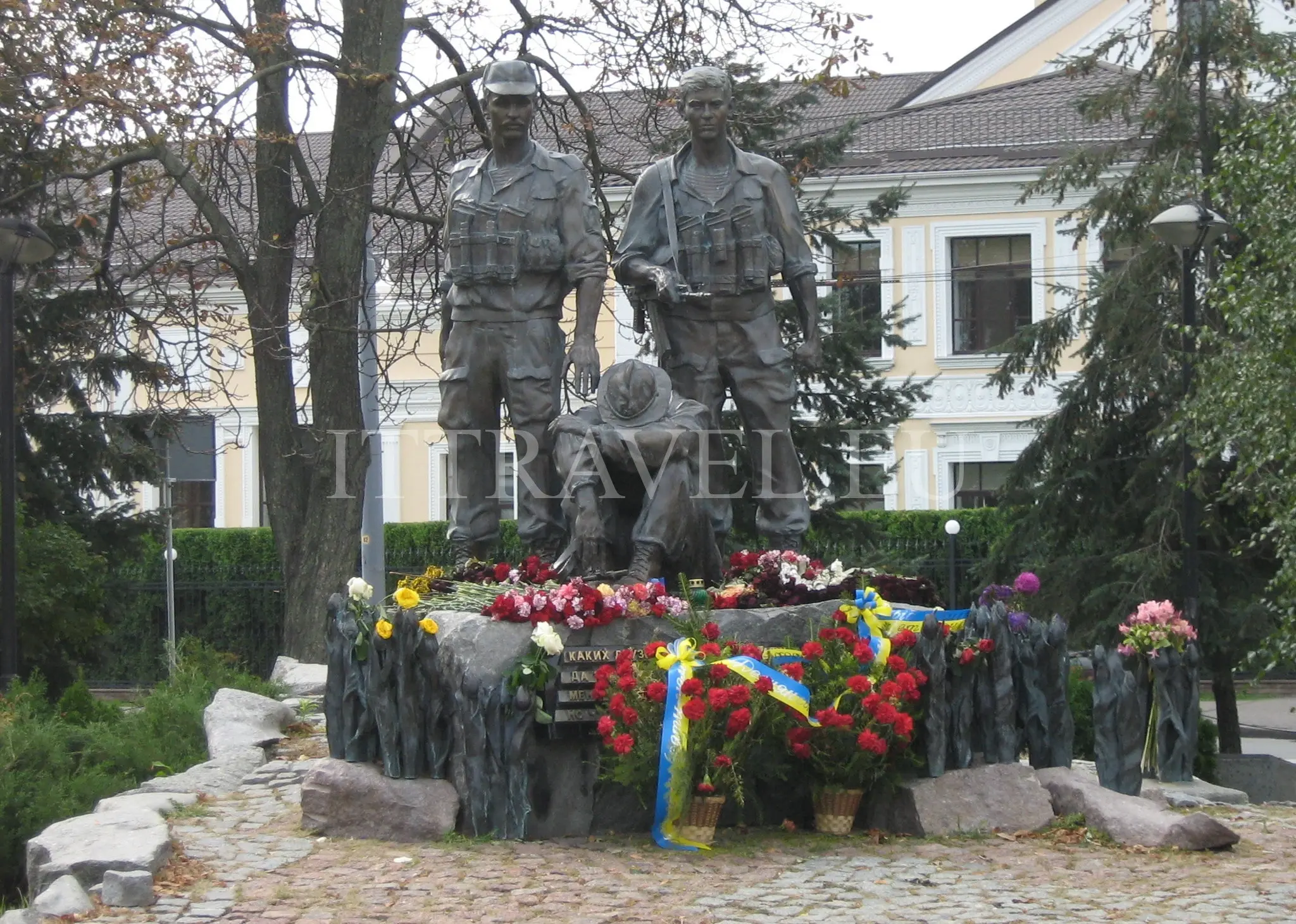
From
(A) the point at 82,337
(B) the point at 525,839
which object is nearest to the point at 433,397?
(A) the point at 82,337

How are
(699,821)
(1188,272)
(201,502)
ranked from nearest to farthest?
(699,821) < (1188,272) < (201,502)

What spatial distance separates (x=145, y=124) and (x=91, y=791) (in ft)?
19.3

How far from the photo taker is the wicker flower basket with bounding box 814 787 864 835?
7.21 m

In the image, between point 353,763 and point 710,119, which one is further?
point 710,119

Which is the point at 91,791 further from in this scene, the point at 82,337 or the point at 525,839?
the point at 82,337

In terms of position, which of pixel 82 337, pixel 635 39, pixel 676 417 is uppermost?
pixel 635 39

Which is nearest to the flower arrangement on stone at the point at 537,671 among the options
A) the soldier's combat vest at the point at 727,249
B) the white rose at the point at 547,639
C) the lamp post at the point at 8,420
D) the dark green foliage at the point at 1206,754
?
the white rose at the point at 547,639

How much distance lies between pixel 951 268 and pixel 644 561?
68.6 ft

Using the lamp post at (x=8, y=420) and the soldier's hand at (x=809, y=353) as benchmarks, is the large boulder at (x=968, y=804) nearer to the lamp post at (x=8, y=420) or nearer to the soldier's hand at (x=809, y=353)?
the soldier's hand at (x=809, y=353)

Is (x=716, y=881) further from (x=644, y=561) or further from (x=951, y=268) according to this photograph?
(x=951, y=268)

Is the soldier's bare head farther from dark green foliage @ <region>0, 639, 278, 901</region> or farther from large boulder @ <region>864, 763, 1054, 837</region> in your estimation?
dark green foliage @ <region>0, 639, 278, 901</region>

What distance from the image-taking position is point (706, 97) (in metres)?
8.80

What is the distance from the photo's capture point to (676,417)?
8242mm

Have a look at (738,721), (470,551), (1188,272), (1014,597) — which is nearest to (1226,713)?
(1188,272)
